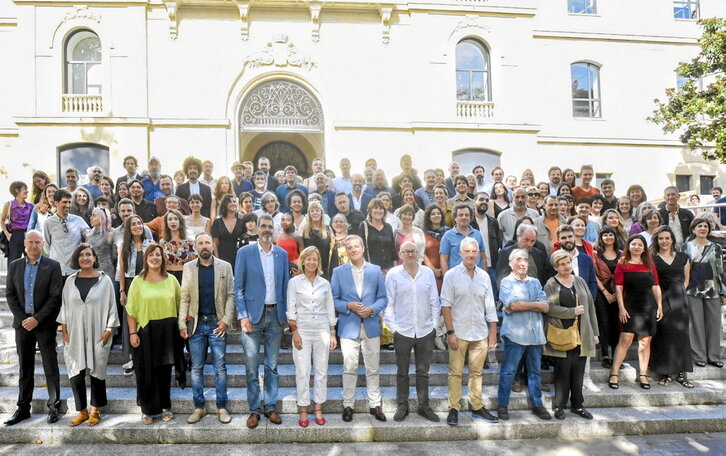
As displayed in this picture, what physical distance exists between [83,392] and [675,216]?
956 cm

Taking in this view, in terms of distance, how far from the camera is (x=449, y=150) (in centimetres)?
1487

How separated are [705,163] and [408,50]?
38.4 feet

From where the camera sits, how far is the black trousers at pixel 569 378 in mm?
5645

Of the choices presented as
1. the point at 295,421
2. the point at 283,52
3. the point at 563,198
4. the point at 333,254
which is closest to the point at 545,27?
the point at 283,52

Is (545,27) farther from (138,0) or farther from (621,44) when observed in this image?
(138,0)

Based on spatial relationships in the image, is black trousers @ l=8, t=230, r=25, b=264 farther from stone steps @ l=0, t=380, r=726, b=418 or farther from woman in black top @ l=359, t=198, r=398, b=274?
woman in black top @ l=359, t=198, r=398, b=274

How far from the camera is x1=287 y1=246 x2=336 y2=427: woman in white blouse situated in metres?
5.34

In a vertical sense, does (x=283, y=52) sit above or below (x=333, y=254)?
above

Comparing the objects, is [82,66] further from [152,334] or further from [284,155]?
[152,334]

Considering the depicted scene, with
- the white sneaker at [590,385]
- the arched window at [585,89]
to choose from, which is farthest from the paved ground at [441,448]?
the arched window at [585,89]

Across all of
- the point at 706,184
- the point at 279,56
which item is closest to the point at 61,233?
the point at 279,56

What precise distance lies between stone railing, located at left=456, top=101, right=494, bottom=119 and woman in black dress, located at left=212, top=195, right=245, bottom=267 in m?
10.1

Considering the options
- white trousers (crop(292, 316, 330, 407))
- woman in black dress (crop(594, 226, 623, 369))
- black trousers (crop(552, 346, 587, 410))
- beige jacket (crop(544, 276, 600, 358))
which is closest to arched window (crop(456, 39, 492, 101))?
woman in black dress (crop(594, 226, 623, 369))

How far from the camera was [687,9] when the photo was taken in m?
17.6
